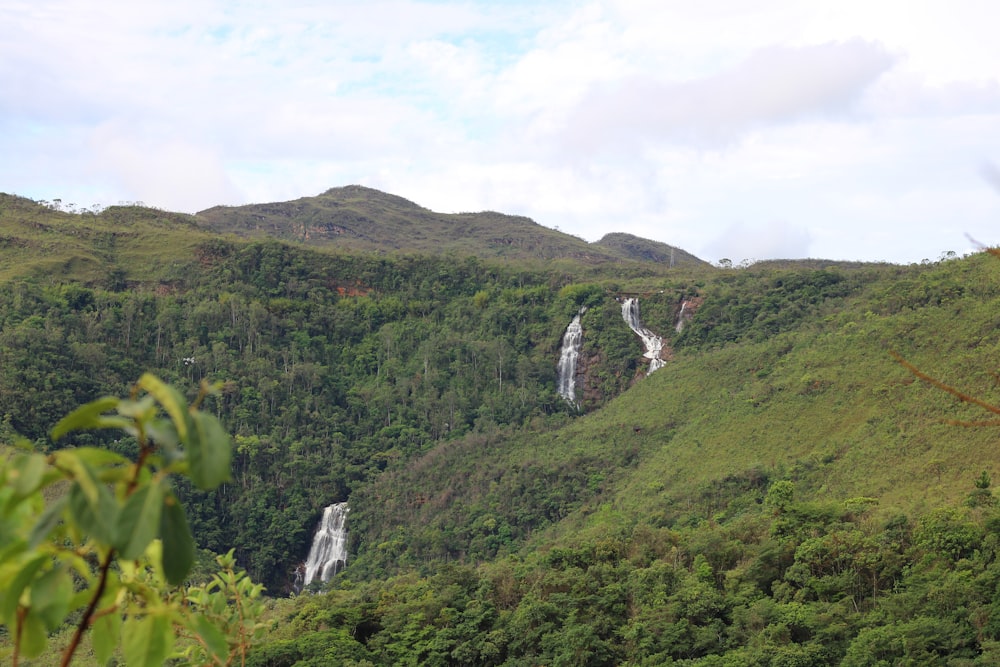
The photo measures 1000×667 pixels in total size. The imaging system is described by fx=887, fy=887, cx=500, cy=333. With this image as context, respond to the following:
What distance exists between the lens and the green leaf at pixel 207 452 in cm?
128

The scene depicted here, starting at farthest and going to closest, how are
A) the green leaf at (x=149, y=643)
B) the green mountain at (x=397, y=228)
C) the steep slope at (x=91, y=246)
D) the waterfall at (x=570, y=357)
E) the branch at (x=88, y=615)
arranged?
the green mountain at (x=397, y=228) < the steep slope at (x=91, y=246) < the waterfall at (x=570, y=357) < the green leaf at (x=149, y=643) < the branch at (x=88, y=615)

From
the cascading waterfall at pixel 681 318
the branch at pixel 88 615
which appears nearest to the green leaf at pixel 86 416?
the branch at pixel 88 615

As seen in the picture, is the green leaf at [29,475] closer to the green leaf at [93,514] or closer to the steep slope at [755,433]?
the green leaf at [93,514]

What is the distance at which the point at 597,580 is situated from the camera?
66.8 ft

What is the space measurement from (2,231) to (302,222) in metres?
47.1

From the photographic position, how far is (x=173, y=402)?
49.6 inches

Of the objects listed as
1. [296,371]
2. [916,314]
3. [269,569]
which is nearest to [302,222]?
[296,371]

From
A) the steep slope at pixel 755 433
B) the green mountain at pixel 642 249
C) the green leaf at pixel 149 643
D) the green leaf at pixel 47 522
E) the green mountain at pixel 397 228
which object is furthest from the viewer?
the green mountain at pixel 642 249

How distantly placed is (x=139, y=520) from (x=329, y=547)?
41165mm

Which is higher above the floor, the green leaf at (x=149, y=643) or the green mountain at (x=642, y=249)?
the green mountain at (x=642, y=249)

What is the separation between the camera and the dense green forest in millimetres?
17750

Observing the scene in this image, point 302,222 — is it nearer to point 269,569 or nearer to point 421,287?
point 421,287

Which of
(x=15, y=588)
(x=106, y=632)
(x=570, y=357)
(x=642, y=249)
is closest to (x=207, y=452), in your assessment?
(x=15, y=588)

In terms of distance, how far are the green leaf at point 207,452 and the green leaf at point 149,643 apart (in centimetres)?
38
